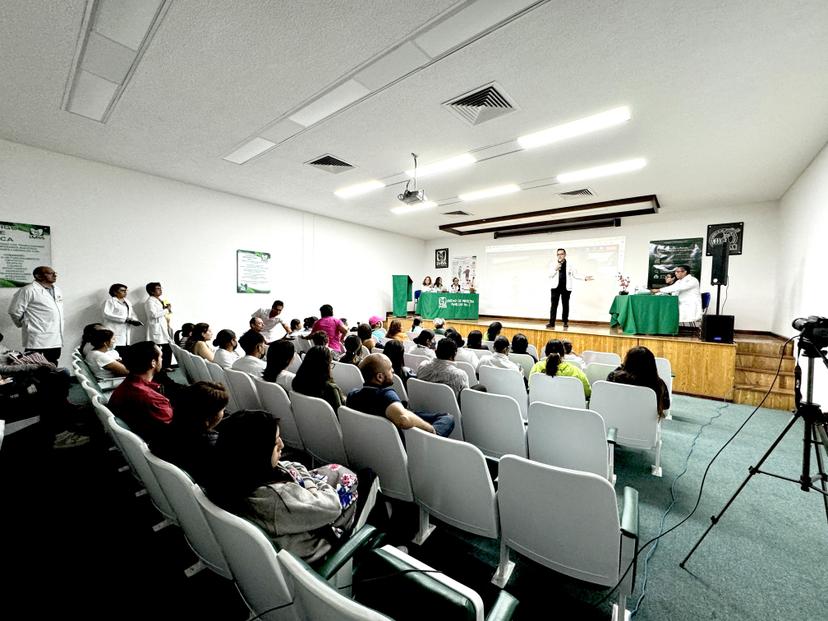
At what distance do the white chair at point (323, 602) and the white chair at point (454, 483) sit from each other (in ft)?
2.49

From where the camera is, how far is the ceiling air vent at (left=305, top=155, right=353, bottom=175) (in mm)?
4596

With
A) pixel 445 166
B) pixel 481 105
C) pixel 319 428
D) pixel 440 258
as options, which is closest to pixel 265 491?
pixel 319 428

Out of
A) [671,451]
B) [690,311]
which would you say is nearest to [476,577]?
[671,451]

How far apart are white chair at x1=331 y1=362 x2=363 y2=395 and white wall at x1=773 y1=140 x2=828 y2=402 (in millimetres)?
4968

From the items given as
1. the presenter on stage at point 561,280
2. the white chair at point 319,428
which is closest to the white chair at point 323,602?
the white chair at point 319,428

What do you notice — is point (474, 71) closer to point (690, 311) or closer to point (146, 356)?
point (146, 356)

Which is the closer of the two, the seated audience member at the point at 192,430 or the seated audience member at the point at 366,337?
the seated audience member at the point at 192,430

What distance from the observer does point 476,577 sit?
1.60 meters

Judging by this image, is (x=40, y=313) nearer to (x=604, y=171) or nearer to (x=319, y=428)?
(x=319, y=428)

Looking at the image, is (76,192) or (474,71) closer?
(474,71)

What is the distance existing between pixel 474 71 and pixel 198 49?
2.17 metres

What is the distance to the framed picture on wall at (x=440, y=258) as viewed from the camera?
10906mm

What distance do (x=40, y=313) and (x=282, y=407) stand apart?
421 centimetres

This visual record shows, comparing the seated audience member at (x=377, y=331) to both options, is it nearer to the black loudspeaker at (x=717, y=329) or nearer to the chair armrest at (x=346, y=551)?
the chair armrest at (x=346, y=551)
